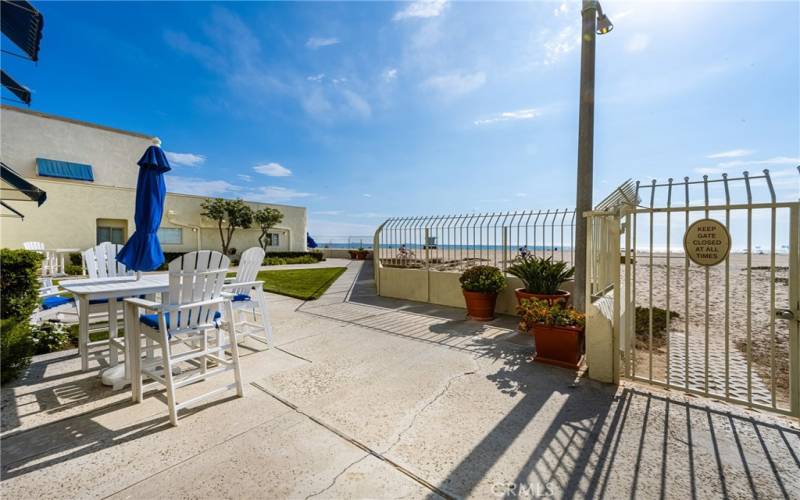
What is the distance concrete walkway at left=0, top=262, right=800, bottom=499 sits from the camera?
167 cm

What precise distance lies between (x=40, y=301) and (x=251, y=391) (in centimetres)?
401

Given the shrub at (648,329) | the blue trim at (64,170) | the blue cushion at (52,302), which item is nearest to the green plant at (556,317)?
the shrub at (648,329)

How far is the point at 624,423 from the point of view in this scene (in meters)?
2.27

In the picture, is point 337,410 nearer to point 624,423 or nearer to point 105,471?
point 105,471

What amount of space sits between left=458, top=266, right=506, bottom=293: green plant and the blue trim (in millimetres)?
24867

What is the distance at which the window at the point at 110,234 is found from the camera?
1603 cm

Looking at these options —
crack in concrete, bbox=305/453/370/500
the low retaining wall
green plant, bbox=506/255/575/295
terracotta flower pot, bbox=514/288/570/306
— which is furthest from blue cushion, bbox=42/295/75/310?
green plant, bbox=506/255/575/295

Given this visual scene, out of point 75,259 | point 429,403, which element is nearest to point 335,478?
point 429,403

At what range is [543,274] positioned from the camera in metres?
4.97

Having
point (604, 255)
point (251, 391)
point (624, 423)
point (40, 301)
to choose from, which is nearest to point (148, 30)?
point (40, 301)

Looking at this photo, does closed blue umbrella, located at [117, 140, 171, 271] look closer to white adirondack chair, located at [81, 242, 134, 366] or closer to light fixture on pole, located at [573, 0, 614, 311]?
white adirondack chair, located at [81, 242, 134, 366]

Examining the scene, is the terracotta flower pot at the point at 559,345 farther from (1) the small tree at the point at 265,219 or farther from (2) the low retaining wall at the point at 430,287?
(1) the small tree at the point at 265,219

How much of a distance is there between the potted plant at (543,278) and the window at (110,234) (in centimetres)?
2041

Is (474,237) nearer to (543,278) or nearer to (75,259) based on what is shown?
(543,278)
